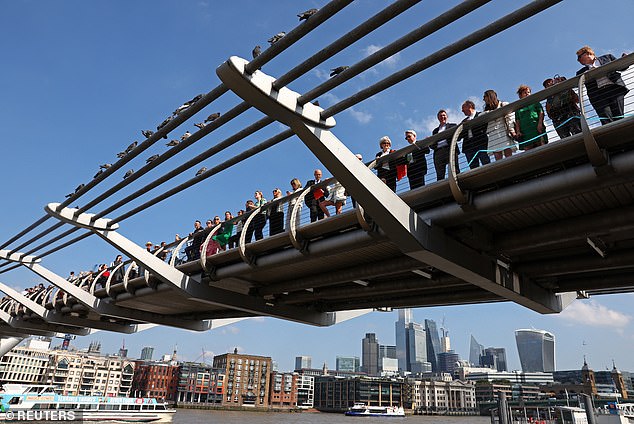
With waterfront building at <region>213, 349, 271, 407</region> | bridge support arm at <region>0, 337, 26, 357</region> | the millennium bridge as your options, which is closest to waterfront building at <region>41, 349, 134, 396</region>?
waterfront building at <region>213, 349, 271, 407</region>

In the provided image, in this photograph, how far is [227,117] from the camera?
24.3ft

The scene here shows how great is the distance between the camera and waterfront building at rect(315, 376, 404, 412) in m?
146

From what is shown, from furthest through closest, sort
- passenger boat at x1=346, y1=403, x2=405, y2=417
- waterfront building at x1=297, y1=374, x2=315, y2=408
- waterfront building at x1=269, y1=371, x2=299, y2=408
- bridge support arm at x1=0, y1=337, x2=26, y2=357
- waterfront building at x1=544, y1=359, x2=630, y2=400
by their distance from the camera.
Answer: waterfront building at x1=297, y1=374, x2=315, y2=408 < waterfront building at x1=269, y1=371, x2=299, y2=408 < waterfront building at x1=544, y1=359, x2=630, y2=400 < passenger boat at x1=346, y1=403, x2=405, y2=417 < bridge support arm at x1=0, y1=337, x2=26, y2=357

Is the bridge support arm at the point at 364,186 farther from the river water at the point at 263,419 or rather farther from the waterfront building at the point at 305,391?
the waterfront building at the point at 305,391

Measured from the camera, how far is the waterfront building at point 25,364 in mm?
112562

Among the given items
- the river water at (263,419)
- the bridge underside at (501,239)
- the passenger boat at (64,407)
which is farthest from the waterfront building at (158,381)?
the bridge underside at (501,239)

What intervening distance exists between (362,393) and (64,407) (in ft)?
390

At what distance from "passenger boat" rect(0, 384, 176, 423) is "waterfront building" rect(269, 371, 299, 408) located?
94.1 m

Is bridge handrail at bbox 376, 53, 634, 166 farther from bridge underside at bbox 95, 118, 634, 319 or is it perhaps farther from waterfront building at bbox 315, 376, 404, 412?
waterfront building at bbox 315, 376, 404, 412

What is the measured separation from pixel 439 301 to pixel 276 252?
5163 mm

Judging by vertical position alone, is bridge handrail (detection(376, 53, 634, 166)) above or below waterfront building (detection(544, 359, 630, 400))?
below

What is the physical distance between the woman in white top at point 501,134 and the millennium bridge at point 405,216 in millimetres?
120

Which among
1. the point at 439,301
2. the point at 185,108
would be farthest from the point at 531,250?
the point at 185,108

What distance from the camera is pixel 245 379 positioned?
133750 millimetres
